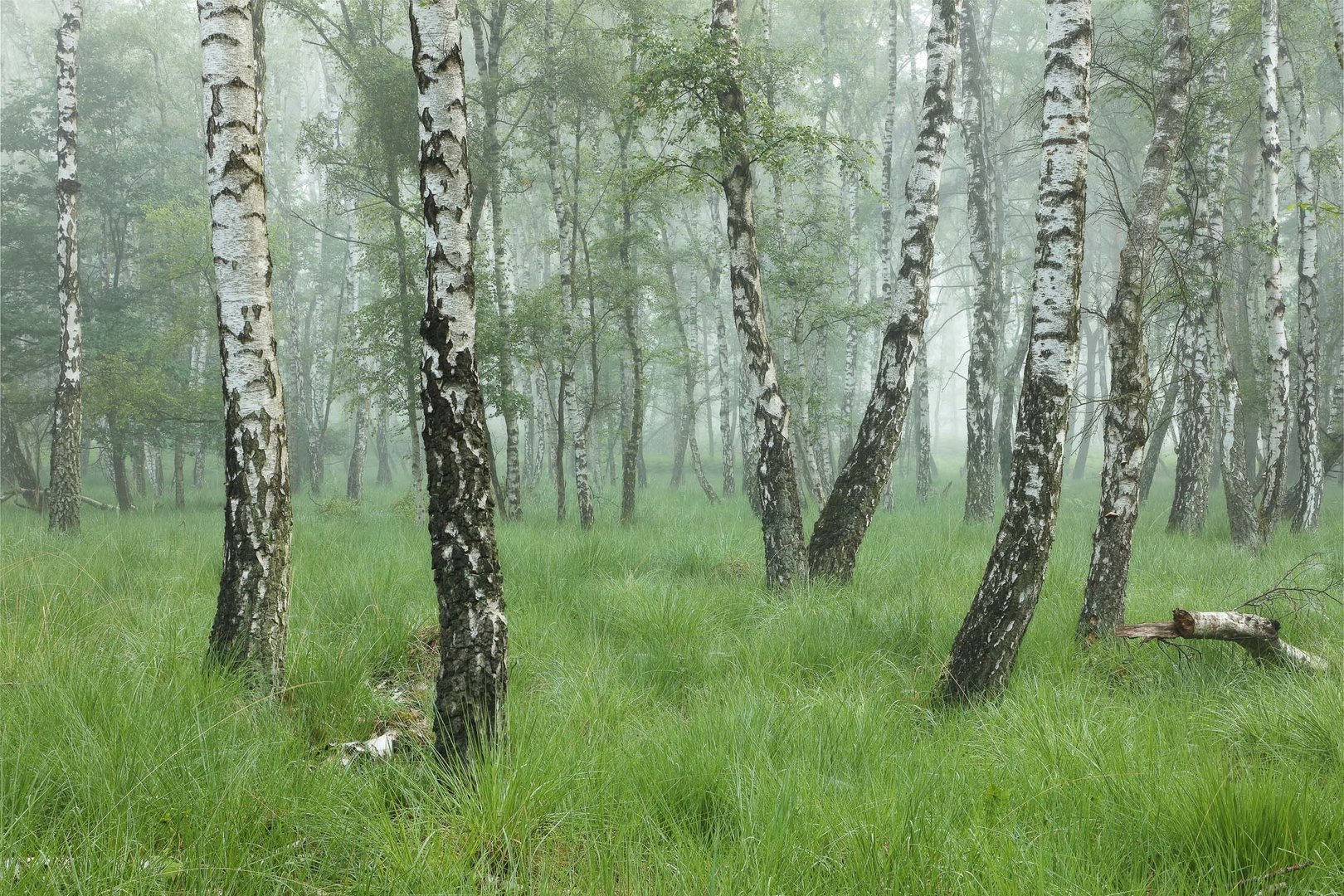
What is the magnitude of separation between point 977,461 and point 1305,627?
7.80 m

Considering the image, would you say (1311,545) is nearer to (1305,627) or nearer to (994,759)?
(1305,627)

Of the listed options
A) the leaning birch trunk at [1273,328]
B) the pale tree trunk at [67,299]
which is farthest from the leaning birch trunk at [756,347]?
the pale tree trunk at [67,299]

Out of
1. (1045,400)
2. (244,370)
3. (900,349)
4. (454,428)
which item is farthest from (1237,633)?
(244,370)

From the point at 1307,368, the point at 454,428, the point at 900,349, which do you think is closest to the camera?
the point at 454,428

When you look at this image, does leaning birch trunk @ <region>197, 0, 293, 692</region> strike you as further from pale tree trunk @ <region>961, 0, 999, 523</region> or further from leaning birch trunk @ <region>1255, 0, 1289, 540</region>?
leaning birch trunk @ <region>1255, 0, 1289, 540</region>

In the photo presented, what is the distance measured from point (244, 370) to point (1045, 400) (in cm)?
443

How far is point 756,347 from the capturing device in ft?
23.7

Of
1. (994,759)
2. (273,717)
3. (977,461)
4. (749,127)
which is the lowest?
(994,759)

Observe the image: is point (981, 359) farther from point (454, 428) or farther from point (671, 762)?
point (454, 428)

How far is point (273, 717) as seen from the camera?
3.65 meters

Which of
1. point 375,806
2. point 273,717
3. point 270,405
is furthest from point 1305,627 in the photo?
point 270,405

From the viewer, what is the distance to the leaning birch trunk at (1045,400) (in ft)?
14.4

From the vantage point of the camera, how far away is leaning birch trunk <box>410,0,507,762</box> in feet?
10.5

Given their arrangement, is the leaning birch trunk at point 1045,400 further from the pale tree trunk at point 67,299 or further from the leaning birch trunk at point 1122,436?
the pale tree trunk at point 67,299
